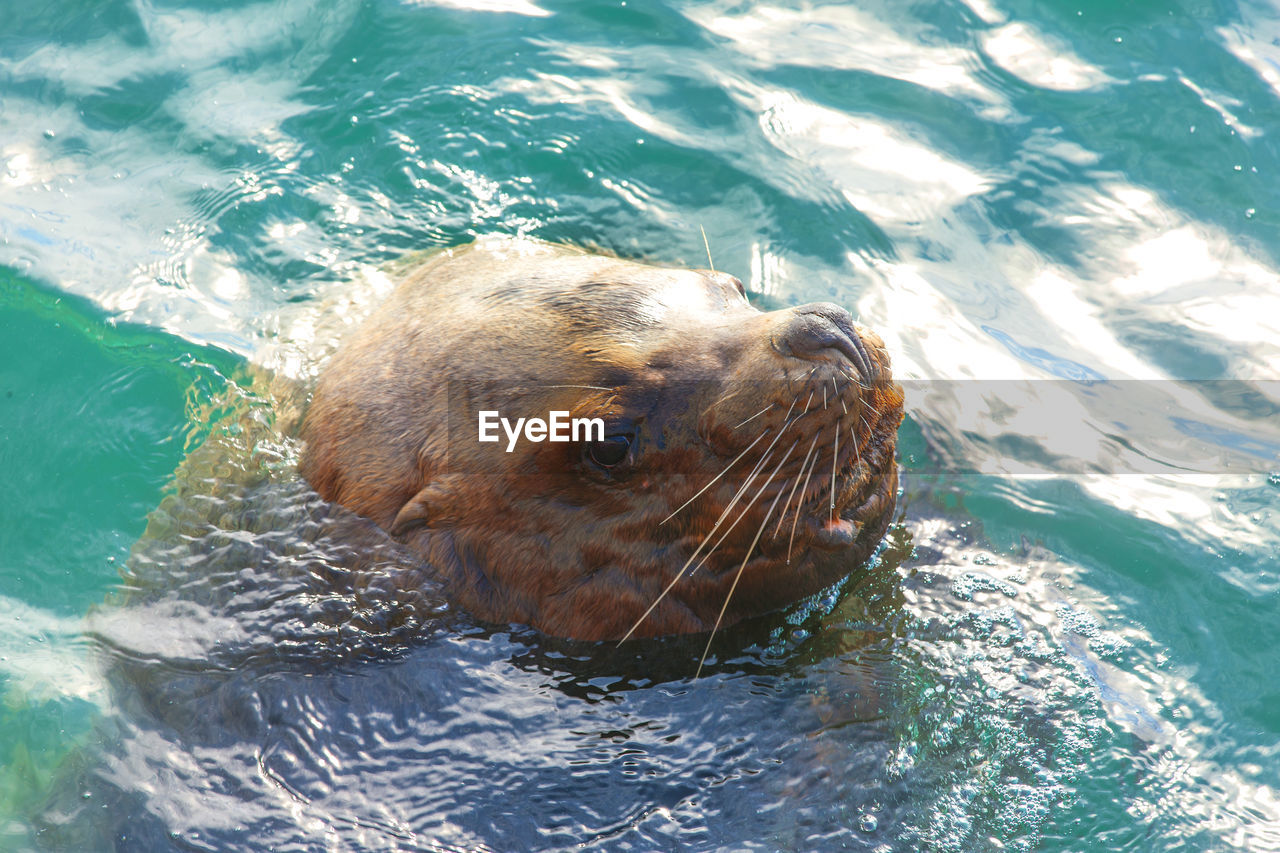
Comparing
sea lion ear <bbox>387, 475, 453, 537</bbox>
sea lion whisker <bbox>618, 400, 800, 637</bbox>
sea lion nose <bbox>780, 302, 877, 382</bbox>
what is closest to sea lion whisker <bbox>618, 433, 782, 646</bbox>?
sea lion whisker <bbox>618, 400, 800, 637</bbox>

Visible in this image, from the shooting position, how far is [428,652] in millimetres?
4703

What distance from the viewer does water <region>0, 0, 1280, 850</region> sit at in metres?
4.49

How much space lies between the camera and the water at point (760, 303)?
449 cm

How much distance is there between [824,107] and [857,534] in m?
4.29

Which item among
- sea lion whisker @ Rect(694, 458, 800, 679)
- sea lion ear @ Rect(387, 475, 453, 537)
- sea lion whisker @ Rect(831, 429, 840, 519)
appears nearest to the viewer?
sea lion whisker @ Rect(831, 429, 840, 519)

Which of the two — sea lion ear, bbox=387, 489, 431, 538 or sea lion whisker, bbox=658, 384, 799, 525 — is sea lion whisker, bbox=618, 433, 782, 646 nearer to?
sea lion whisker, bbox=658, 384, 799, 525

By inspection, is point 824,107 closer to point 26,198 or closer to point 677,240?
point 677,240

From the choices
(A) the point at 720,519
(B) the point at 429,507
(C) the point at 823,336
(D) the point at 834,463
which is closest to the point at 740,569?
(A) the point at 720,519

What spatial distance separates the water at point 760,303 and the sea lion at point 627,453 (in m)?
0.22

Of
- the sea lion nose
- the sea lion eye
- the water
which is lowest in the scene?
the water

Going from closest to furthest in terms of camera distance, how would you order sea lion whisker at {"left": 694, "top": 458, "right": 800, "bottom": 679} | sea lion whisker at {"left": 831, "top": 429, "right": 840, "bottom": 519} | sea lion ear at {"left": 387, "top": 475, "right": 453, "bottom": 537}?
sea lion whisker at {"left": 831, "top": 429, "right": 840, "bottom": 519}, sea lion whisker at {"left": 694, "top": 458, "right": 800, "bottom": 679}, sea lion ear at {"left": 387, "top": 475, "right": 453, "bottom": 537}

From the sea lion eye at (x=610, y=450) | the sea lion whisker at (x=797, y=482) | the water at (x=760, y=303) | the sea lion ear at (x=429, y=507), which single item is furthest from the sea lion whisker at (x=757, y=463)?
the sea lion ear at (x=429, y=507)

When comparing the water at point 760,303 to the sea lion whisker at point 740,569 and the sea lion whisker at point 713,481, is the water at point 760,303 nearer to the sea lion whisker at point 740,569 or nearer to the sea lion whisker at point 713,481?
the sea lion whisker at point 740,569

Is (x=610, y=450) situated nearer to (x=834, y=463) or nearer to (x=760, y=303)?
(x=834, y=463)
